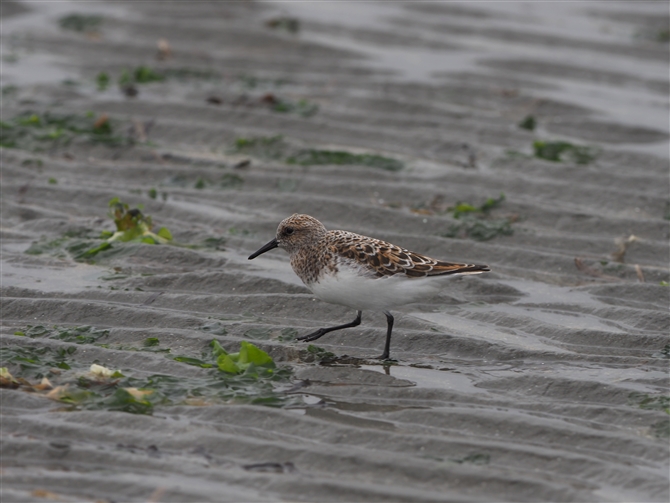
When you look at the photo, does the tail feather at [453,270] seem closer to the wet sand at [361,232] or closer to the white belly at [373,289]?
the white belly at [373,289]

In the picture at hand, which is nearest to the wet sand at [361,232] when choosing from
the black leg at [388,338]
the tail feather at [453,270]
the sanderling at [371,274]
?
the black leg at [388,338]

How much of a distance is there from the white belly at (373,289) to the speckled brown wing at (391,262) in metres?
0.04

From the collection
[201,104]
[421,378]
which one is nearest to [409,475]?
[421,378]

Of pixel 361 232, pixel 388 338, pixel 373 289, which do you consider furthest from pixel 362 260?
pixel 361 232

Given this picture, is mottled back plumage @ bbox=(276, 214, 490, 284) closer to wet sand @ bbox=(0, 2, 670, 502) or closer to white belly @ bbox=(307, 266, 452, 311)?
white belly @ bbox=(307, 266, 452, 311)

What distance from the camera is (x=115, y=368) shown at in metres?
6.05

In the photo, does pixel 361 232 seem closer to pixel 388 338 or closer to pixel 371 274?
pixel 371 274

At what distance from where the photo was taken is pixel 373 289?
6.50 meters

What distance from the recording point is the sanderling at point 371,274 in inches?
257

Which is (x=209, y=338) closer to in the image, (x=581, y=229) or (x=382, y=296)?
(x=382, y=296)

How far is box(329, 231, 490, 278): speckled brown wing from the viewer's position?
6.58 m

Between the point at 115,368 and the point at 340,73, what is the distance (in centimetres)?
772

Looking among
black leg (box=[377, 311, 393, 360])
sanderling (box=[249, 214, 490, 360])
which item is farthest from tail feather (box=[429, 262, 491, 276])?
black leg (box=[377, 311, 393, 360])

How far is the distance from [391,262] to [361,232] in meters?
2.18
